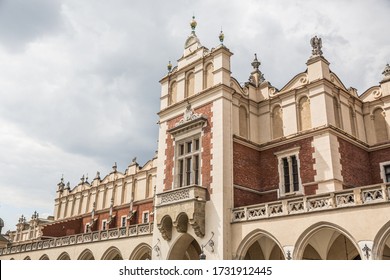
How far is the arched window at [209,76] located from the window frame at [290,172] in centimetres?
592

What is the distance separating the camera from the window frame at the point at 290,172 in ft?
69.3

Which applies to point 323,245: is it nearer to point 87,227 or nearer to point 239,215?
point 239,215

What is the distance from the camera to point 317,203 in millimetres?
16797

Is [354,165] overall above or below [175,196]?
above

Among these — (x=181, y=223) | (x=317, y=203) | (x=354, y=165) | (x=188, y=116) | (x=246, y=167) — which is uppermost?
(x=188, y=116)

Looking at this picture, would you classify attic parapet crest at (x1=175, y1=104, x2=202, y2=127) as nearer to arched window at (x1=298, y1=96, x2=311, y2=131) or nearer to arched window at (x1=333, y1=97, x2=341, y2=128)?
arched window at (x1=298, y1=96, x2=311, y2=131)

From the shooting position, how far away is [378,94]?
2386cm

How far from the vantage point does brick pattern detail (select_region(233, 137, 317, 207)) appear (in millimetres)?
20875

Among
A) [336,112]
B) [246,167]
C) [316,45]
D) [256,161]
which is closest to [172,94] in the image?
[256,161]

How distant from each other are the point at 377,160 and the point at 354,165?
2.12 metres

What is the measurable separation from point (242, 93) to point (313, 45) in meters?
4.97

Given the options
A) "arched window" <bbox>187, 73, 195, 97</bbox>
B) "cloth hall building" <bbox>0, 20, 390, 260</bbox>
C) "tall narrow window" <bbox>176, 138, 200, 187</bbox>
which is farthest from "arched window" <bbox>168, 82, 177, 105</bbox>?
"tall narrow window" <bbox>176, 138, 200, 187</bbox>

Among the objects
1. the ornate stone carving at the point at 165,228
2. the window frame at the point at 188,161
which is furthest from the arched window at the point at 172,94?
the ornate stone carving at the point at 165,228

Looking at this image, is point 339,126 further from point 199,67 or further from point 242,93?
point 199,67
